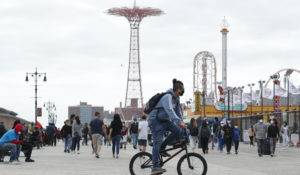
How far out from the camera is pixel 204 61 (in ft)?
347

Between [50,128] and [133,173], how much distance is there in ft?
98.3

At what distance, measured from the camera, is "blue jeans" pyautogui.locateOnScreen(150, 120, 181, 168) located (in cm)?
1073

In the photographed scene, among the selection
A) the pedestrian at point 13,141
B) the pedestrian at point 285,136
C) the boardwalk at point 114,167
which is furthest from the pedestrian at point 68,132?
the pedestrian at point 285,136

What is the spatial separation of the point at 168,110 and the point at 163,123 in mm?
393

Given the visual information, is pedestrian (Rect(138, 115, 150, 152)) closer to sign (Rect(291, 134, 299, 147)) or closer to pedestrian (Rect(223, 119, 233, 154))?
pedestrian (Rect(223, 119, 233, 154))

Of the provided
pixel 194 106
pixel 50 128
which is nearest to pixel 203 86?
pixel 194 106

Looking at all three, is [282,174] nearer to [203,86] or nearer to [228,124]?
[228,124]

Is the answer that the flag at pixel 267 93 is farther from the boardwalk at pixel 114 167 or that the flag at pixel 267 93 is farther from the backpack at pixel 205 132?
the boardwalk at pixel 114 167

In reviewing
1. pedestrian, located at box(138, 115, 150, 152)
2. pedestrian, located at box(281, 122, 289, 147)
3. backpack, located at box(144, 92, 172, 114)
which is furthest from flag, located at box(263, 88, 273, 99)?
backpack, located at box(144, 92, 172, 114)

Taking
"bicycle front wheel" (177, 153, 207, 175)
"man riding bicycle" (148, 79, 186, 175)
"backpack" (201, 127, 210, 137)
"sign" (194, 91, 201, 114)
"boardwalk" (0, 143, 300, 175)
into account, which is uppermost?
"sign" (194, 91, 201, 114)

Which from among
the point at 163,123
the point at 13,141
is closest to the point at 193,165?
the point at 163,123

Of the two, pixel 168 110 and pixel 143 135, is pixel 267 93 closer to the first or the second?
pixel 143 135

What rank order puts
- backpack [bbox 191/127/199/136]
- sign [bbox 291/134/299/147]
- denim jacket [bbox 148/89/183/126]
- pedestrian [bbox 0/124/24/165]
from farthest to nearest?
sign [bbox 291/134/299/147], backpack [bbox 191/127/199/136], pedestrian [bbox 0/124/24/165], denim jacket [bbox 148/89/183/126]

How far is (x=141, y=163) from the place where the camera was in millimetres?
11281
